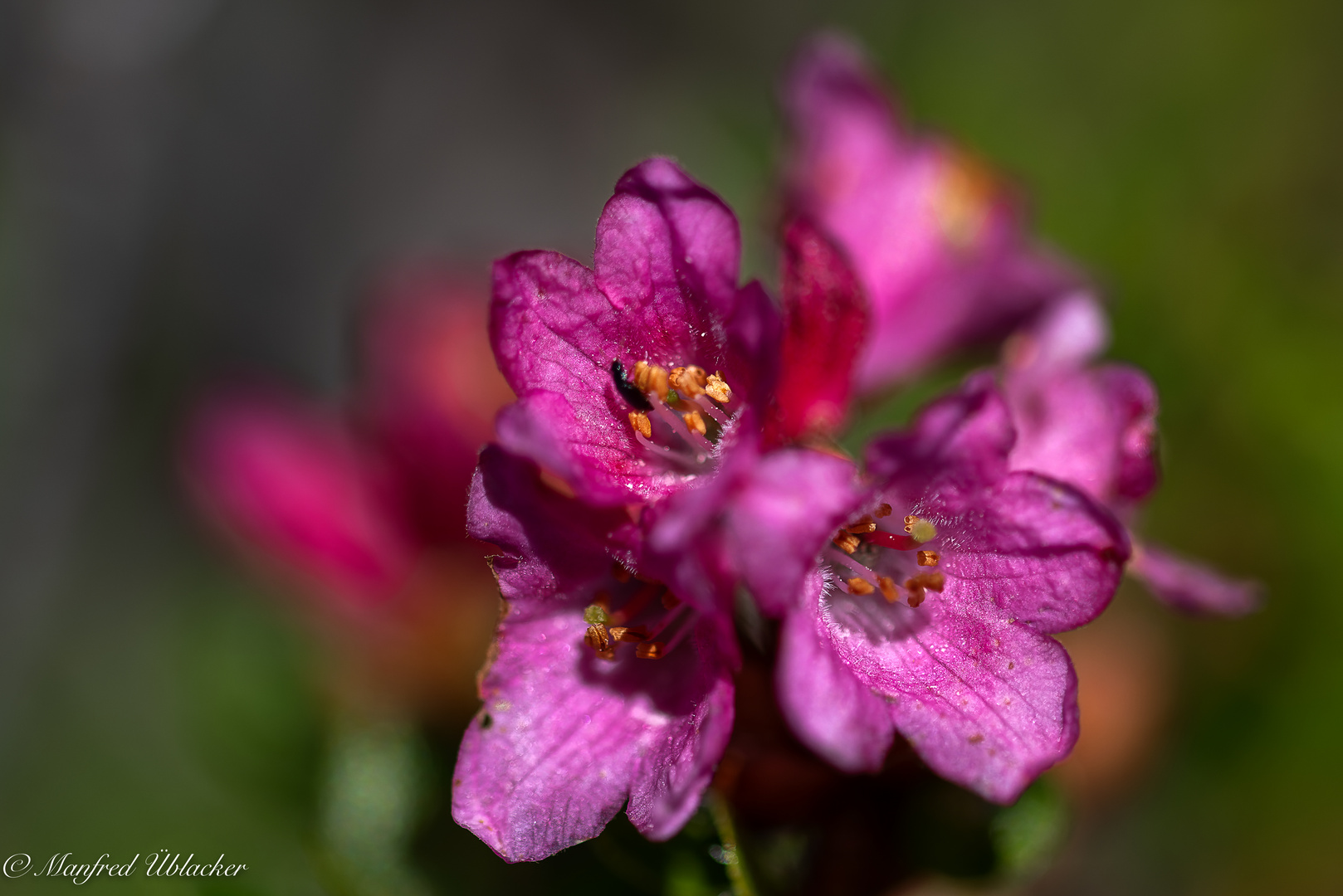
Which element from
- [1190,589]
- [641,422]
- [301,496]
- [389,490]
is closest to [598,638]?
[641,422]

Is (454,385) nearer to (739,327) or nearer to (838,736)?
(739,327)

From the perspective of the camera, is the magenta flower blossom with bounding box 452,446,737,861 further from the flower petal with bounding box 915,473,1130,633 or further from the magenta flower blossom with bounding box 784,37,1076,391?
the magenta flower blossom with bounding box 784,37,1076,391

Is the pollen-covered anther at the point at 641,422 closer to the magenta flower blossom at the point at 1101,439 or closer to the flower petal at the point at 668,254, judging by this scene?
the flower petal at the point at 668,254

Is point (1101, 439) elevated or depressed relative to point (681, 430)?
elevated

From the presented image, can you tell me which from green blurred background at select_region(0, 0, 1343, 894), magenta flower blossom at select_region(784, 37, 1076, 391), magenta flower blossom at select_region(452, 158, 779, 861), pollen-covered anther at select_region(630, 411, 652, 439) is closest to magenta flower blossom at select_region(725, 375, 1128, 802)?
magenta flower blossom at select_region(452, 158, 779, 861)

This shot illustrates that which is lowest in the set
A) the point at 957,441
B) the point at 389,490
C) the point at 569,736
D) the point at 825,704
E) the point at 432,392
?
the point at 389,490

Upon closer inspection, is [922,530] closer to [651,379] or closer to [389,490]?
[651,379]
